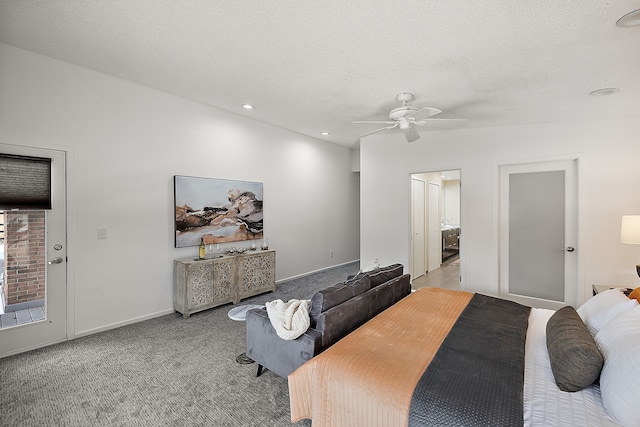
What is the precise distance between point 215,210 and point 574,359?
13.9ft

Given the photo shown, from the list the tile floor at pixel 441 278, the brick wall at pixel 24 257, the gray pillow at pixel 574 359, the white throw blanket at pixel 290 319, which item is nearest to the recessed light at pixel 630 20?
the gray pillow at pixel 574 359

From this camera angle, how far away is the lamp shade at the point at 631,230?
311 centimetres

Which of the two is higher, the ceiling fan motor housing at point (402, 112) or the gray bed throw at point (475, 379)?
the ceiling fan motor housing at point (402, 112)

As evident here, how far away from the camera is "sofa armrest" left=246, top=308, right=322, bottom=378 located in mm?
2072

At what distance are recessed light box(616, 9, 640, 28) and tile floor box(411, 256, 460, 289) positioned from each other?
4.31 m

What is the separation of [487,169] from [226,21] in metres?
4.07

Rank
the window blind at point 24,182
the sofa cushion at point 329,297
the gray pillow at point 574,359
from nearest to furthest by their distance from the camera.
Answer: the gray pillow at point 574,359 → the sofa cushion at point 329,297 → the window blind at point 24,182

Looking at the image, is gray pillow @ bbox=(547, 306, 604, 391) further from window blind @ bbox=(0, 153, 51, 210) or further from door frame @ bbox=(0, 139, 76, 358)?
window blind @ bbox=(0, 153, 51, 210)

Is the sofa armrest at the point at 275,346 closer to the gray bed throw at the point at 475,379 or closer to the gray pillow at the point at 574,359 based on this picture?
the gray bed throw at the point at 475,379

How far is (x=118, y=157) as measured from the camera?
11.6ft

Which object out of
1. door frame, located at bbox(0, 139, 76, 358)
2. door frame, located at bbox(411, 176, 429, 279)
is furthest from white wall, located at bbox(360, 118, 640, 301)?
door frame, located at bbox(0, 139, 76, 358)

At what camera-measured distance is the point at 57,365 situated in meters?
2.69

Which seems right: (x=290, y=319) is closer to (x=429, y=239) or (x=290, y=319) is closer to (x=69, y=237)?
(x=69, y=237)

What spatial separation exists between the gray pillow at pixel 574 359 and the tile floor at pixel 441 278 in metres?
3.72
